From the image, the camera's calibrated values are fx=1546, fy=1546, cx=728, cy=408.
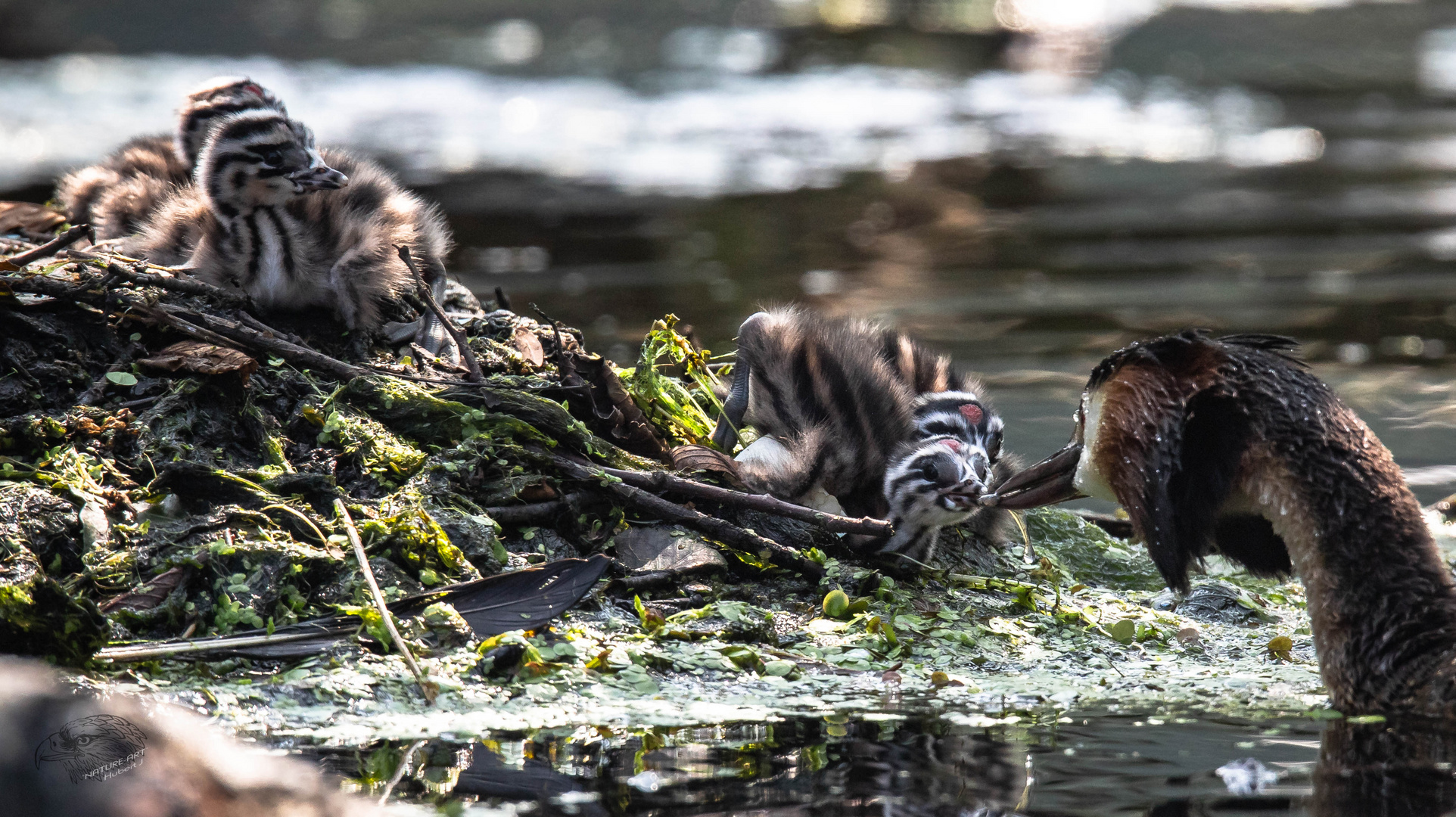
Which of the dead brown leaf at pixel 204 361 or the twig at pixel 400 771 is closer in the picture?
the twig at pixel 400 771

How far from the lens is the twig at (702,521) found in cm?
418

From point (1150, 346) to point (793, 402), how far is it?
1173 mm

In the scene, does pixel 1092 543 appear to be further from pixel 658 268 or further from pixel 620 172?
pixel 620 172

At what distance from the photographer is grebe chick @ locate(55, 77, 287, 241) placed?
5.12m

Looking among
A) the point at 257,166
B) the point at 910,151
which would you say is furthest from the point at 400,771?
the point at 910,151

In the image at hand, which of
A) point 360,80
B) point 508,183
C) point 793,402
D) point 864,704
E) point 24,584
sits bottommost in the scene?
point 864,704

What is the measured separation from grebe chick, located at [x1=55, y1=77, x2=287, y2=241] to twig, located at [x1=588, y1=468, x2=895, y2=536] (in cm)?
180

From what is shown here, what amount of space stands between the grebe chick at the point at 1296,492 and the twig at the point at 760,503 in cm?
66

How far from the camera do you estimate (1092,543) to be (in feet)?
17.2

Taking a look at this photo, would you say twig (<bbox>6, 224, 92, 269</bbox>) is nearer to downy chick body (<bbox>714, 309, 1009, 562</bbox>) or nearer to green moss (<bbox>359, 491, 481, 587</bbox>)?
green moss (<bbox>359, 491, 481, 587</bbox>)

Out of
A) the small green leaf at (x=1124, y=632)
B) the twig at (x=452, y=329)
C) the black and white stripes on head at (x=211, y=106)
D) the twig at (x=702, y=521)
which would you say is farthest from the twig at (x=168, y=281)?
the small green leaf at (x=1124, y=632)

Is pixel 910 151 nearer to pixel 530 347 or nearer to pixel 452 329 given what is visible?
pixel 530 347

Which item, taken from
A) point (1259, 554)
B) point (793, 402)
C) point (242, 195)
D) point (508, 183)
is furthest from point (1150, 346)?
point (508, 183)

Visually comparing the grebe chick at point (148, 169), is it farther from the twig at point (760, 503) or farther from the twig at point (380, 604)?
the twig at point (760, 503)
